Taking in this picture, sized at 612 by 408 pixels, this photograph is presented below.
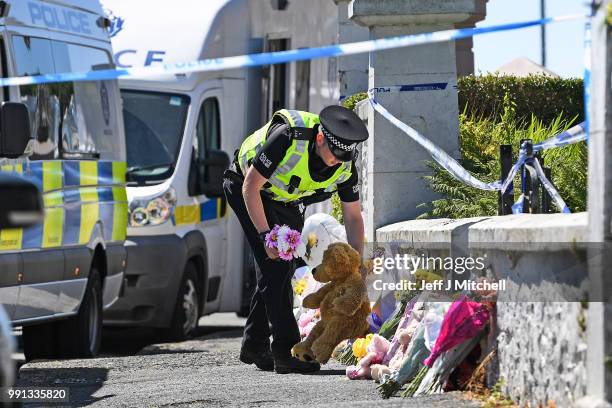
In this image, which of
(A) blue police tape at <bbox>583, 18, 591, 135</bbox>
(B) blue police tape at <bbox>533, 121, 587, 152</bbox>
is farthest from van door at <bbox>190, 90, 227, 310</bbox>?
(A) blue police tape at <bbox>583, 18, 591, 135</bbox>

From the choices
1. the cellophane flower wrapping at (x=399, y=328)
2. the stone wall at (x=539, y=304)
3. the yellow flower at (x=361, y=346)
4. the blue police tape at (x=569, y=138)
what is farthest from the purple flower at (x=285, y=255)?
the blue police tape at (x=569, y=138)

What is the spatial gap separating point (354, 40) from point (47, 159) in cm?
368

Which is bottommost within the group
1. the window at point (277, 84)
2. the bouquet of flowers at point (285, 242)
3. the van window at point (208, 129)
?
the bouquet of flowers at point (285, 242)

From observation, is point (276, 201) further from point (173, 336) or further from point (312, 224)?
point (173, 336)

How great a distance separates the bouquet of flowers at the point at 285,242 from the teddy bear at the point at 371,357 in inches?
25.5

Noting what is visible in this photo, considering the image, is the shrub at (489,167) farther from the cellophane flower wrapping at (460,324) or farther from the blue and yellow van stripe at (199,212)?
the blue and yellow van stripe at (199,212)

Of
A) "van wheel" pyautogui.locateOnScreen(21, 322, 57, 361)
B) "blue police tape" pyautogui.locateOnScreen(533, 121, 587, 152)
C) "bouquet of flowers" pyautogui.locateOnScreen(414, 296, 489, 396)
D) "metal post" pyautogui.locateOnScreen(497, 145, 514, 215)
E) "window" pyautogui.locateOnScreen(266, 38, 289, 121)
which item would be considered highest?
"window" pyautogui.locateOnScreen(266, 38, 289, 121)

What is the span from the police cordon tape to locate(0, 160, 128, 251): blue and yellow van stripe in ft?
7.30

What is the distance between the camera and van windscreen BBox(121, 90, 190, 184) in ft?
44.1

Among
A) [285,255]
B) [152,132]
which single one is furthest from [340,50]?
[152,132]

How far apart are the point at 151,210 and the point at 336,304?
5311mm

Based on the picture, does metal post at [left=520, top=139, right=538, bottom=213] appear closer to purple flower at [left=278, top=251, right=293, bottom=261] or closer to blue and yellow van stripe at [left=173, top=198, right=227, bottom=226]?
purple flower at [left=278, top=251, right=293, bottom=261]

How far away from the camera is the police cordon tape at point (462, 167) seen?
705 centimetres

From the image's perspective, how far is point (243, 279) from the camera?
47.6ft
